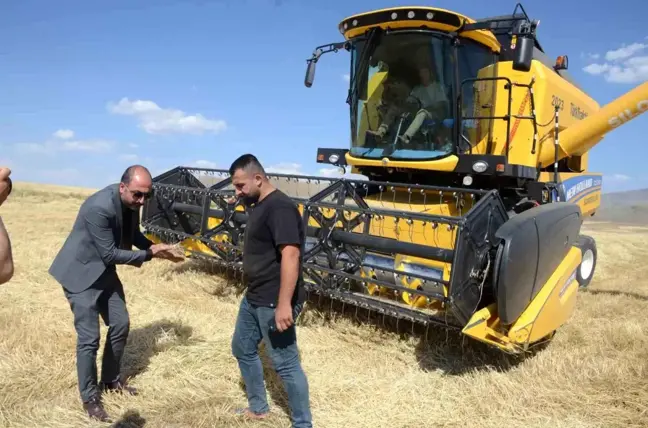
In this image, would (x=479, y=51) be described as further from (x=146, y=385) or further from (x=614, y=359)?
(x=146, y=385)

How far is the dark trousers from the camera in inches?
119

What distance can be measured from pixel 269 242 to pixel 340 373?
1.43m

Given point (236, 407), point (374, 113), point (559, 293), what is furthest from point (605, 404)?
point (374, 113)

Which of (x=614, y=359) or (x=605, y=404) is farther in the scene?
(x=614, y=359)

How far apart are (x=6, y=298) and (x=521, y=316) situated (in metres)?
4.55

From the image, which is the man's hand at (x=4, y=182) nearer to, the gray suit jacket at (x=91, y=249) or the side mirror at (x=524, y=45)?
the gray suit jacket at (x=91, y=249)

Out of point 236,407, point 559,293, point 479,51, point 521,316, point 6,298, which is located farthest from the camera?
point 479,51

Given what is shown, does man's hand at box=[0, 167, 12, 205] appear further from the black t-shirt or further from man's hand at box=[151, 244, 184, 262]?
man's hand at box=[151, 244, 184, 262]

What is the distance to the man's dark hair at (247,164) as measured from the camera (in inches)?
113

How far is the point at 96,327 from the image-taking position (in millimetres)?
3064

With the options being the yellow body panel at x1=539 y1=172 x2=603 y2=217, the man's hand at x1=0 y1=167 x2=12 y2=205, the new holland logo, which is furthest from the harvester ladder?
the man's hand at x1=0 y1=167 x2=12 y2=205

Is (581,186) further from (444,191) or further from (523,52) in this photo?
(523,52)

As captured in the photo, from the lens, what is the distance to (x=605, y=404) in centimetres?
328

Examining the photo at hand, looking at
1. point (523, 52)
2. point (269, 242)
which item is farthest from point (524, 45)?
point (269, 242)
